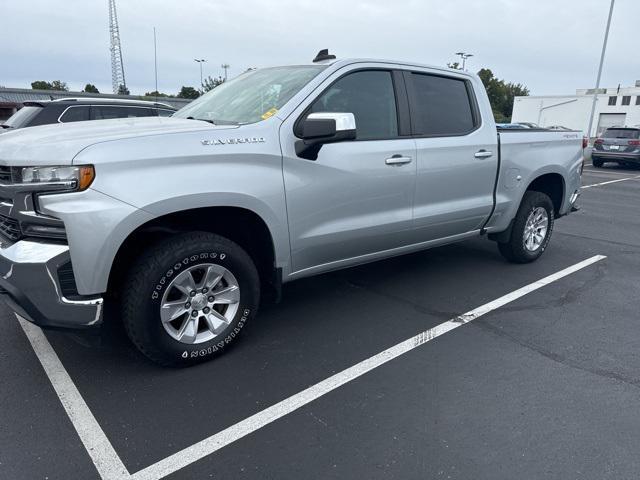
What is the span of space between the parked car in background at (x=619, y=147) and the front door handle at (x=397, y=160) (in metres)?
17.5

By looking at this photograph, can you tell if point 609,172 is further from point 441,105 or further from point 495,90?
point 495,90

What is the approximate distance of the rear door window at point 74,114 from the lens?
787 centimetres

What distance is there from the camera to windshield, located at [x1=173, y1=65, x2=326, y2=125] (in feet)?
11.1

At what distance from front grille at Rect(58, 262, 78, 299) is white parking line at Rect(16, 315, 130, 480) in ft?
2.09

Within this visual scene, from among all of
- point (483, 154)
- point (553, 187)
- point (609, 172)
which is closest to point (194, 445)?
point (483, 154)

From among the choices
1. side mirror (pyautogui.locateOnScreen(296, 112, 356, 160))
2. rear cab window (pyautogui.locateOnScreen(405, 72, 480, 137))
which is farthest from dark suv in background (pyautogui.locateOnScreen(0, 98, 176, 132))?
side mirror (pyautogui.locateOnScreen(296, 112, 356, 160))

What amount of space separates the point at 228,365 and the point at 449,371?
1.41 metres

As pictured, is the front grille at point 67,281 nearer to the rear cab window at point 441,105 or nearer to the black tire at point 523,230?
the rear cab window at point 441,105

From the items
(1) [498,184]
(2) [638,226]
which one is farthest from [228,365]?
(2) [638,226]

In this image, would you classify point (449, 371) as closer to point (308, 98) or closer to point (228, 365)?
point (228, 365)

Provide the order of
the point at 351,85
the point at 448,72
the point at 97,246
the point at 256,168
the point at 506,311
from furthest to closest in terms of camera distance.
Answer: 1. the point at 448,72
2. the point at 506,311
3. the point at 351,85
4. the point at 256,168
5. the point at 97,246

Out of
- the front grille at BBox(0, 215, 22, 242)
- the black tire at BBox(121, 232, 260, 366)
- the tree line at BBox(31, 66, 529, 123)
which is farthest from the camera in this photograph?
the tree line at BBox(31, 66, 529, 123)

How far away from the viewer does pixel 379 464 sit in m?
2.33

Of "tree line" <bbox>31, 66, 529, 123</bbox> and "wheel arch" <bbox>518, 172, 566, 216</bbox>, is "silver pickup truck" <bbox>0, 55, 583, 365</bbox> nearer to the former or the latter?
"wheel arch" <bbox>518, 172, 566, 216</bbox>
